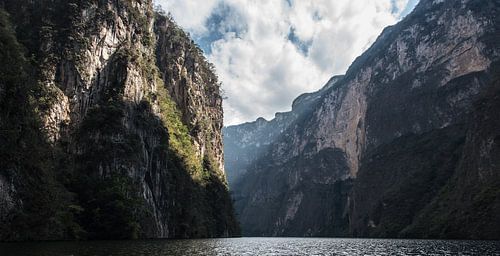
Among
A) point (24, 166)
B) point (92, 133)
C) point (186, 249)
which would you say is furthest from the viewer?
point (92, 133)

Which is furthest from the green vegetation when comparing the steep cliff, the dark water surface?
the dark water surface

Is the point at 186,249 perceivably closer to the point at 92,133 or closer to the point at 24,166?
the point at 24,166

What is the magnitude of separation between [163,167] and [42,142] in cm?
3521

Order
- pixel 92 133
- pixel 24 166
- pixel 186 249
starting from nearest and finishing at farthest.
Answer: pixel 186 249 → pixel 24 166 → pixel 92 133

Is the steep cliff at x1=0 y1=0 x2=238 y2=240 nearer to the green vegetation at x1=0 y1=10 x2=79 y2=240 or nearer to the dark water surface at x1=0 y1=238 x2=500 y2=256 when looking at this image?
the green vegetation at x1=0 y1=10 x2=79 y2=240

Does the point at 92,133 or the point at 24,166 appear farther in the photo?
the point at 92,133

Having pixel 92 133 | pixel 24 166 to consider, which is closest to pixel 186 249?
pixel 24 166

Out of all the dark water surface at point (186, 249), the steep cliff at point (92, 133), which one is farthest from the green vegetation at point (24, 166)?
the dark water surface at point (186, 249)

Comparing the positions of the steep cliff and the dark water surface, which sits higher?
the steep cliff

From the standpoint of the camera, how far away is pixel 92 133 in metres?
80.8

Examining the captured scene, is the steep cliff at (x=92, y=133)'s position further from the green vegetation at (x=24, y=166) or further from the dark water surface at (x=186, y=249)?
the dark water surface at (x=186, y=249)

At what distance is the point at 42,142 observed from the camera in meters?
66.6

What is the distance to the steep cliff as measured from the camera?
5838cm

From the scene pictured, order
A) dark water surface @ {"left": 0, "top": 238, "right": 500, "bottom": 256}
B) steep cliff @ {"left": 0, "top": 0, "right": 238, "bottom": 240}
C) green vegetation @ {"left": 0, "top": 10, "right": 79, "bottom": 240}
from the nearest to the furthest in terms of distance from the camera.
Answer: dark water surface @ {"left": 0, "top": 238, "right": 500, "bottom": 256} < green vegetation @ {"left": 0, "top": 10, "right": 79, "bottom": 240} < steep cliff @ {"left": 0, "top": 0, "right": 238, "bottom": 240}
